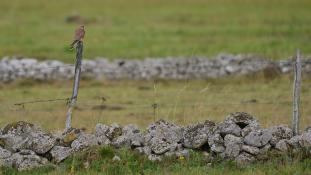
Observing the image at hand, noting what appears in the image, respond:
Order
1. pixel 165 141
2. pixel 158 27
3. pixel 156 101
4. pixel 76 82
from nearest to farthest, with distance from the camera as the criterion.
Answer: pixel 165 141 → pixel 76 82 → pixel 156 101 → pixel 158 27

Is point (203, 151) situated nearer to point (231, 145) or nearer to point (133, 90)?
point (231, 145)

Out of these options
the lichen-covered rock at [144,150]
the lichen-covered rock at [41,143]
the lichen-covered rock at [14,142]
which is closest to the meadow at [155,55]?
the lichen-covered rock at [144,150]

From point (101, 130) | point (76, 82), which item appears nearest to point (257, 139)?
point (101, 130)

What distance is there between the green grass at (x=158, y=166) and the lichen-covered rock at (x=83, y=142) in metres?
0.12

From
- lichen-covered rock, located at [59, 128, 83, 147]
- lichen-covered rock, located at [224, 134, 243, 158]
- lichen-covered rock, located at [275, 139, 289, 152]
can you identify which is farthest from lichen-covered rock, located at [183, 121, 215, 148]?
lichen-covered rock, located at [59, 128, 83, 147]

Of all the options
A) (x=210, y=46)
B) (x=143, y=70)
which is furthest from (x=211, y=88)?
(x=210, y=46)

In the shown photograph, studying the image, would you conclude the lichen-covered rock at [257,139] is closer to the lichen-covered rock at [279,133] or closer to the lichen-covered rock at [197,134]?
the lichen-covered rock at [279,133]

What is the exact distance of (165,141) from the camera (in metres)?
12.9

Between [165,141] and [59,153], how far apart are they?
1.77 metres

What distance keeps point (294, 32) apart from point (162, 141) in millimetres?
21874

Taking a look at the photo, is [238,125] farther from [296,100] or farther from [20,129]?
[20,129]

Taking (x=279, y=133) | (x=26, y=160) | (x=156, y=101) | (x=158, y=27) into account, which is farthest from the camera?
(x=158, y=27)

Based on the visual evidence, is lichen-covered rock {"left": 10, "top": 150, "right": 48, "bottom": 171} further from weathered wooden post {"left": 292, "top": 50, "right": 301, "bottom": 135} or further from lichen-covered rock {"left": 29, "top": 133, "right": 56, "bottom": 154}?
weathered wooden post {"left": 292, "top": 50, "right": 301, "bottom": 135}

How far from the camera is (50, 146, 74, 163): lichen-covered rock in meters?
12.6
